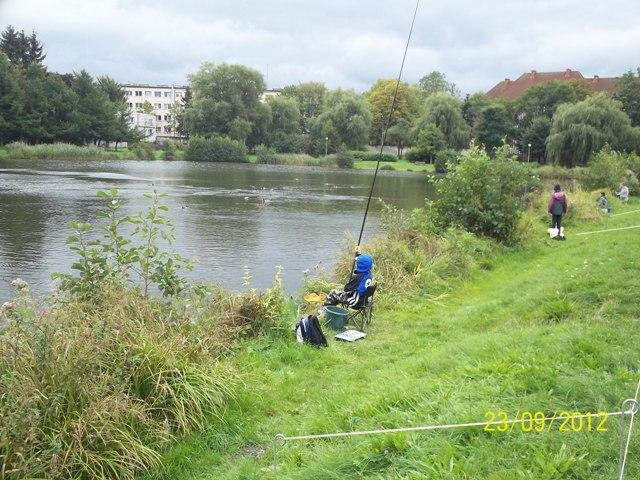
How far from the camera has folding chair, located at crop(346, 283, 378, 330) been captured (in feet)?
26.0

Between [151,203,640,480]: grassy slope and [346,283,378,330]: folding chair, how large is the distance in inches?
10.8

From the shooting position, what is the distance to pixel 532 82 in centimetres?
8438

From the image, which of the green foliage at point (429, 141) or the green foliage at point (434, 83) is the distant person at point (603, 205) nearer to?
the green foliage at point (429, 141)

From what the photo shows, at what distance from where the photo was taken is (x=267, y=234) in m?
19.8

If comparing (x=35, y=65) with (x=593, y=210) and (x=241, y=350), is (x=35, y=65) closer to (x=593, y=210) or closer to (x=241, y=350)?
(x=593, y=210)

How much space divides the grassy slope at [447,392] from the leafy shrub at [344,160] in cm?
6146

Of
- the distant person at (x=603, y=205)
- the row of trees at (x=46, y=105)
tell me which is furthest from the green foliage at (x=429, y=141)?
the distant person at (x=603, y=205)

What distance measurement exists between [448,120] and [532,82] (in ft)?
82.4

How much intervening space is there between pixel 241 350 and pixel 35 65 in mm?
70540

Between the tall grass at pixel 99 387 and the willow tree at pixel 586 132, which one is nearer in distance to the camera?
the tall grass at pixel 99 387

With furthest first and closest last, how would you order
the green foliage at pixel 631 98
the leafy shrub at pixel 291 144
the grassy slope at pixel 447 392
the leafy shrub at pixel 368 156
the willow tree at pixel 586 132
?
1. the leafy shrub at pixel 291 144
2. the leafy shrub at pixel 368 156
3. the green foliage at pixel 631 98
4. the willow tree at pixel 586 132
5. the grassy slope at pixel 447 392

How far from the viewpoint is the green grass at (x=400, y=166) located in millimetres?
65500
